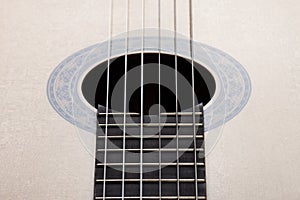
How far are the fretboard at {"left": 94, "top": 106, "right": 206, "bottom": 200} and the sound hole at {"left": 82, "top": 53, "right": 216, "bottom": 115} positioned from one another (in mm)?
90

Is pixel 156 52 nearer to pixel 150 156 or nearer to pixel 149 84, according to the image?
pixel 149 84

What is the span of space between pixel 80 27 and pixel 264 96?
699mm

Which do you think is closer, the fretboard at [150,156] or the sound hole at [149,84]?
the fretboard at [150,156]

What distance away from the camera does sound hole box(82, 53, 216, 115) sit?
173cm

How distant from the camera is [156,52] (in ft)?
5.81

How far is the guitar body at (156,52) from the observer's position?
1.54m

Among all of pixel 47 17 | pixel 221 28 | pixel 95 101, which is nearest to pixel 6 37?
pixel 47 17

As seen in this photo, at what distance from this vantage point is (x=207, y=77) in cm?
173

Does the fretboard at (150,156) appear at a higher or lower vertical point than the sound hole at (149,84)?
lower

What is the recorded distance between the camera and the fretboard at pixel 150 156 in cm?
Answer: 151

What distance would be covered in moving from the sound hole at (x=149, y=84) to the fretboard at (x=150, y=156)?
3.6 inches

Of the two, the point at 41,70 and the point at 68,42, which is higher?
the point at 68,42

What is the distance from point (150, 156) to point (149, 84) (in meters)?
0.37

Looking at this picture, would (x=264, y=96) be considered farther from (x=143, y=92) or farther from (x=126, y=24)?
(x=126, y=24)
